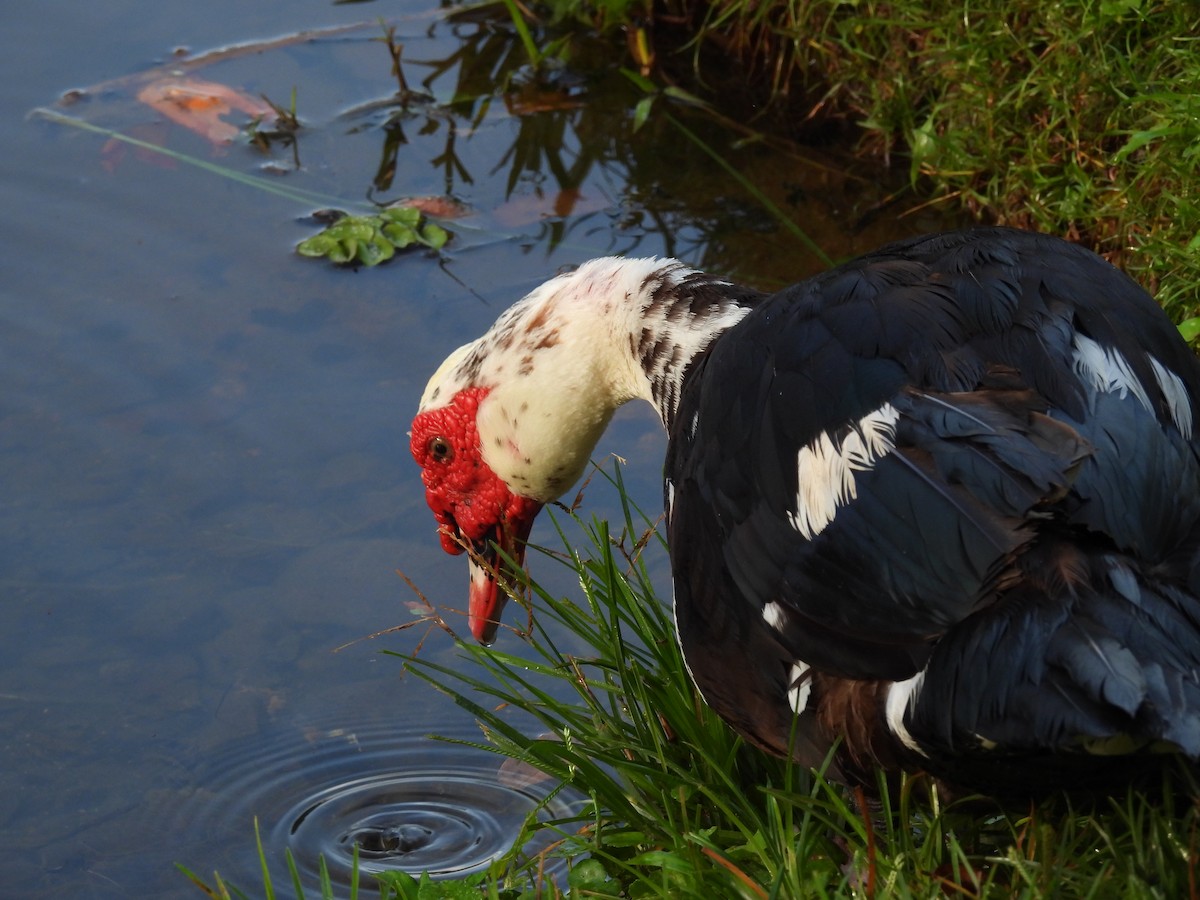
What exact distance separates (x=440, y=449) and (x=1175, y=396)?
169 cm

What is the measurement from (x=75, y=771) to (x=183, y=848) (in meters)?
0.38

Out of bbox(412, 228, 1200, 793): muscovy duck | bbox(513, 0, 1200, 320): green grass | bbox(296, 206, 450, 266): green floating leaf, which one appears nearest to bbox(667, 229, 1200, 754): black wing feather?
bbox(412, 228, 1200, 793): muscovy duck

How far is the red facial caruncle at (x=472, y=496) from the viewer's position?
141 inches

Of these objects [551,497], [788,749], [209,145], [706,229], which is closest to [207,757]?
[551,497]

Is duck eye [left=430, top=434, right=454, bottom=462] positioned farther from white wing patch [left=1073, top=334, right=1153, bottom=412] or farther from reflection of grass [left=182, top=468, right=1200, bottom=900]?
white wing patch [left=1073, top=334, right=1153, bottom=412]

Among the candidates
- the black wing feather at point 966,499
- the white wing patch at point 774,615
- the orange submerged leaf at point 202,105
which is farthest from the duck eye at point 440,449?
the orange submerged leaf at point 202,105

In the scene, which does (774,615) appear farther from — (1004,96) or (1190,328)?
(1004,96)

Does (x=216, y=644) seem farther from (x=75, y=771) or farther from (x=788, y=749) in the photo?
(x=788, y=749)

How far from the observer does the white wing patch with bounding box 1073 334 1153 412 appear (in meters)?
2.37

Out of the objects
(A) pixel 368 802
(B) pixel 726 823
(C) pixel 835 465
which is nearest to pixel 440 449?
(A) pixel 368 802

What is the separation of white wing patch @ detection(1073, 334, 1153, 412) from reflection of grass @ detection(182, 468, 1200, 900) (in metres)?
0.60

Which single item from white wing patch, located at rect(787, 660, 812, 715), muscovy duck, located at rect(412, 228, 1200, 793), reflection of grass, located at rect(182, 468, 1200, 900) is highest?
muscovy duck, located at rect(412, 228, 1200, 793)

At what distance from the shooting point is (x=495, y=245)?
17.3 feet

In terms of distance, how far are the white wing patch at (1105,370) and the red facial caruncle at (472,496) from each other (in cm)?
149
